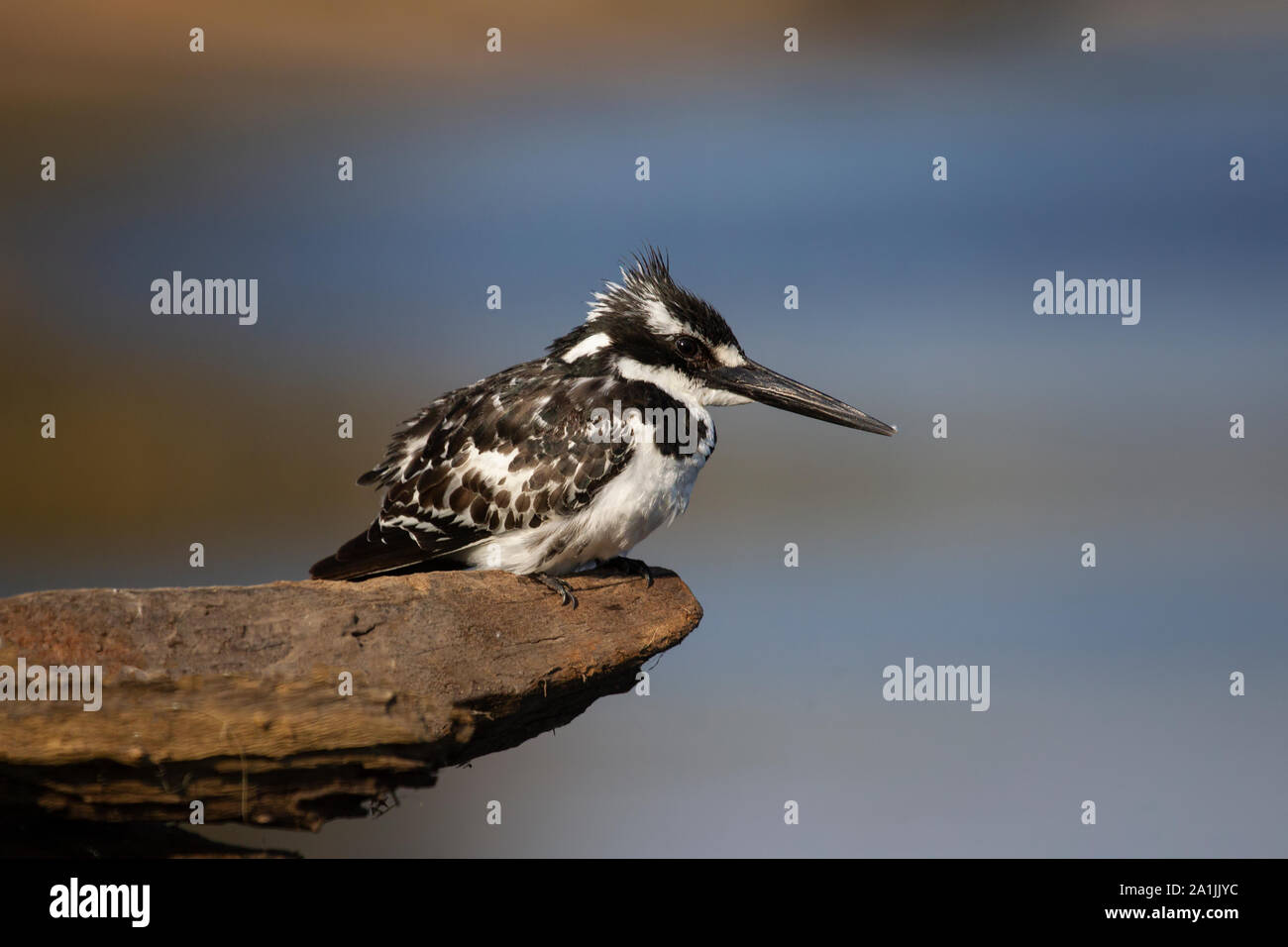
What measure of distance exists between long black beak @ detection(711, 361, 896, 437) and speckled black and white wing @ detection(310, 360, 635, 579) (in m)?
0.55

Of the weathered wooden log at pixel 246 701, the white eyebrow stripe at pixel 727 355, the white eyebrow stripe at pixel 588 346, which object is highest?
the white eyebrow stripe at pixel 588 346

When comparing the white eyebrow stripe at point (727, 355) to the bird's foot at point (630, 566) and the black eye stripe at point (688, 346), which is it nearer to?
the black eye stripe at point (688, 346)

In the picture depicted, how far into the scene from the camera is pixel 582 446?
4043 millimetres

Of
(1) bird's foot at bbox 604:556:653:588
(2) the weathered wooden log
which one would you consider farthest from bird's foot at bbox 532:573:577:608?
(2) the weathered wooden log

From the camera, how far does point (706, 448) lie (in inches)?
168

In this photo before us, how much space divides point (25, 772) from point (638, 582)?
2039mm

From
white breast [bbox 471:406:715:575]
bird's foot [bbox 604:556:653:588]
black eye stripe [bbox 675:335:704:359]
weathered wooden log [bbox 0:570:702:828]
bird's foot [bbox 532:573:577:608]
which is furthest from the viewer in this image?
black eye stripe [bbox 675:335:704:359]

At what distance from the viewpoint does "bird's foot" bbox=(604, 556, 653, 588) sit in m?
4.20

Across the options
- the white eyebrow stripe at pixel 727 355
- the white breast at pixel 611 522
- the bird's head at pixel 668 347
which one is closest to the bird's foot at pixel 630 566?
the white breast at pixel 611 522

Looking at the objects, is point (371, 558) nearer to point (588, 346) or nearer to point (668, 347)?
point (588, 346)

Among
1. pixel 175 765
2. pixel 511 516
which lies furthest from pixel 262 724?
pixel 511 516

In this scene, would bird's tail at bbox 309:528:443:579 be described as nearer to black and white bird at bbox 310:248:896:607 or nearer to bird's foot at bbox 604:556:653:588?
black and white bird at bbox 310:248:896:607

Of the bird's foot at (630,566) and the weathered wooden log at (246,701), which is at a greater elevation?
the bird's foot at (630,566)

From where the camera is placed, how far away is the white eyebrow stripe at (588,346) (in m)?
4.38
